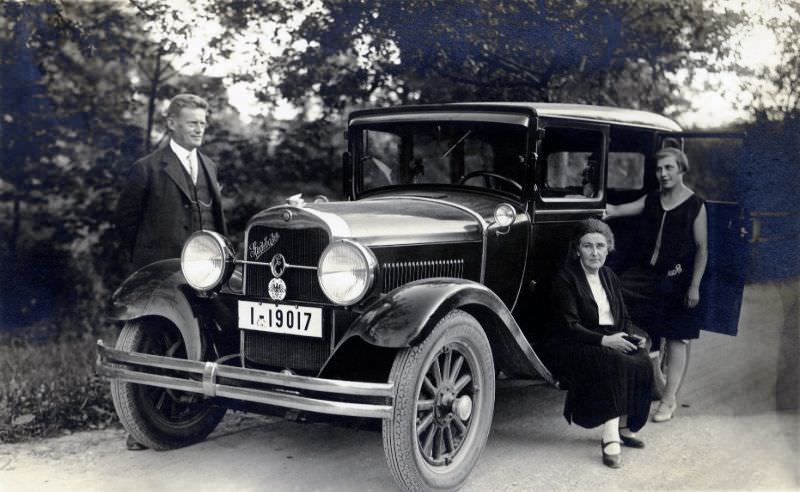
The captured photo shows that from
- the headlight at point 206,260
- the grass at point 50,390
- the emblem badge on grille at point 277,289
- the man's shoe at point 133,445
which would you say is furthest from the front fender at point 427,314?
the grass at point 50,390

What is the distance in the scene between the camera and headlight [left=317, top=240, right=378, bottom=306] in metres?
3.21

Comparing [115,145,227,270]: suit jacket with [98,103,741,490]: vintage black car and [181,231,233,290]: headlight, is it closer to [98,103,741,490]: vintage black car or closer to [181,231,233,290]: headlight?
[98,103,741,490]: vintage black car

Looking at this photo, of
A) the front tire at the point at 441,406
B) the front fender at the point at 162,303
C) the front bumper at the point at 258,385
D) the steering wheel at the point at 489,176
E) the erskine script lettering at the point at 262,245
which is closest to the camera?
the front bumper at the point at 258,385

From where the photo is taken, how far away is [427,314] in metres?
3.14

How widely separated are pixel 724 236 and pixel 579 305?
107 centimetres

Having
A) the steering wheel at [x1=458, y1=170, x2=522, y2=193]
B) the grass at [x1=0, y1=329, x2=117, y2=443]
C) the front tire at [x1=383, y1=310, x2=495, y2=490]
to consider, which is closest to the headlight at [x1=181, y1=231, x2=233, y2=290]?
the front tire at [x1=383, y1=310, x2=495, y2=490]

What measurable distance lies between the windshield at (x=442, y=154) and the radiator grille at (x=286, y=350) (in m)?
1.40

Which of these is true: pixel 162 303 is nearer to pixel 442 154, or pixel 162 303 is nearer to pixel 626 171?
pixel 442 154

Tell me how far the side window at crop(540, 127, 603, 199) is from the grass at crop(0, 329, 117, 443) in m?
2.92

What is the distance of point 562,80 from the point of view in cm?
501

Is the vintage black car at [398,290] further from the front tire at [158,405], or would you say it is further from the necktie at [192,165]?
the necktie at [192,165]

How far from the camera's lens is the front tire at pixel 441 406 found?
3127 mm

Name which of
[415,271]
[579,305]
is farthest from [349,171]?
[579,305]

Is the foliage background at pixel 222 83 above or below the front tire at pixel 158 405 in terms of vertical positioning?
above
